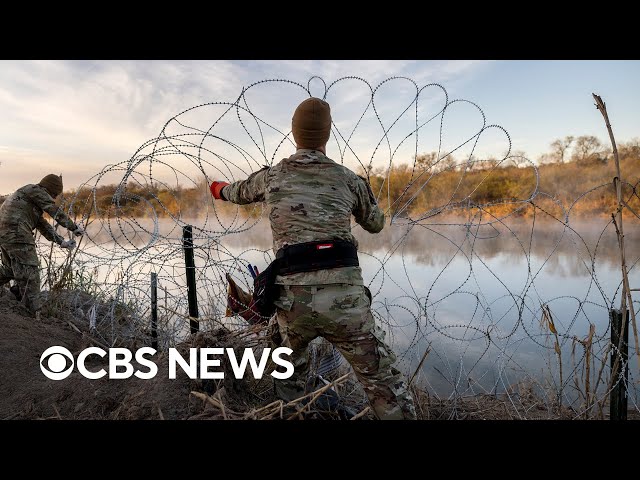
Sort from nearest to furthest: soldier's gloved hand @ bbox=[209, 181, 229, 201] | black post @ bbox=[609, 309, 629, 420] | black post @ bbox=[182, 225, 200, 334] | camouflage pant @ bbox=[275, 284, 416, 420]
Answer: camouflage pant @ bbox=[275, 284, 416, 420]
black post @ bbox=[609, 309, 629, 420]
soldier's gloved hand @ bbox=[209, 181, 229, 201]
black post @ bbox=[182, 225, 200, 334]

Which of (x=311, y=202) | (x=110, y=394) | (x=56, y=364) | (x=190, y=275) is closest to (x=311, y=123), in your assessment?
(x=311, y=202)

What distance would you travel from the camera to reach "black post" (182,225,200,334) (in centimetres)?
400

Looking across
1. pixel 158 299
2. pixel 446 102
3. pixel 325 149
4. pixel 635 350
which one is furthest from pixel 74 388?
pixel 635 350

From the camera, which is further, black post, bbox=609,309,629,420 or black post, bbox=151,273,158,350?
black post, bbox=151,273,158,350

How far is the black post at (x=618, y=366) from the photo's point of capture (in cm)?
317

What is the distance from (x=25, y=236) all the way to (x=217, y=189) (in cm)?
431

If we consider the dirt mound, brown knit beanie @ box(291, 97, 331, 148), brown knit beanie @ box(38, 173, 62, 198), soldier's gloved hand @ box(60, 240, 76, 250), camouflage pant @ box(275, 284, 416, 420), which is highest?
brown knit beanie @ box(38, 173, 62, 198)

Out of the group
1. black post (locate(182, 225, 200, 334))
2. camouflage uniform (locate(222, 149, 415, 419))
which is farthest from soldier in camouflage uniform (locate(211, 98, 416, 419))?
black post (locate(182, 225, 200, 334))

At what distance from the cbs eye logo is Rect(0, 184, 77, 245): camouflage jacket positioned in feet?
7.57

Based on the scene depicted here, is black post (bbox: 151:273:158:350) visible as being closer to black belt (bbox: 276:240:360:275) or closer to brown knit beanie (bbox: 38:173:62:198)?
black belt (bbox: 276:240:360:275)

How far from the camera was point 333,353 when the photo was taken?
12.8 feet

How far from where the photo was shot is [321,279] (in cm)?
282

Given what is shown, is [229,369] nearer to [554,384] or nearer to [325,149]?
[325,149]

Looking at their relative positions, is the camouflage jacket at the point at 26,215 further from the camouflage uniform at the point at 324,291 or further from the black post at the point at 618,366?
the black post at the point at 618,366
